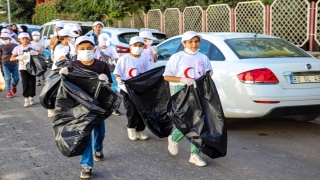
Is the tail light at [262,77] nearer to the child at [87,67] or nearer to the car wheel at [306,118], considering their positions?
the car wheel at [306,118]

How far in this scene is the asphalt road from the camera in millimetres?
5207

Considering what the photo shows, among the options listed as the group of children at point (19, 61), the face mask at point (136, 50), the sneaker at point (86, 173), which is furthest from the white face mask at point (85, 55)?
the group of children at point (19, 61)

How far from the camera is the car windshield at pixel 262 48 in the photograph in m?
7.00

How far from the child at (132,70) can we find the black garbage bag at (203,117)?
1.38 m

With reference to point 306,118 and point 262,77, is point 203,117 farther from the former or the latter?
point 306,118

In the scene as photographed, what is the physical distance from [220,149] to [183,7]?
1342cm

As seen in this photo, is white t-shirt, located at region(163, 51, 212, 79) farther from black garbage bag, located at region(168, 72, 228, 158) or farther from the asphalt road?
the asphalt road

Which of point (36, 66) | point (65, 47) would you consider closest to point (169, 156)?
point (65, 47)

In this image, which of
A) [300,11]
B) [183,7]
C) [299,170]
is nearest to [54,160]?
[299,170]

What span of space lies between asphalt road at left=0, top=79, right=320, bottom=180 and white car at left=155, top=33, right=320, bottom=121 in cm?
48

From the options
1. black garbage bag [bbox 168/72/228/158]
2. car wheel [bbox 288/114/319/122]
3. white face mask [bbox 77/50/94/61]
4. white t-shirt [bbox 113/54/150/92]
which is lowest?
car wheel [bbox 288/114/319/122]

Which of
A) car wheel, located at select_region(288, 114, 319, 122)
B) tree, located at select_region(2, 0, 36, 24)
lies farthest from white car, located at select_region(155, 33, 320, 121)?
tree, located at select_region(2, 0, 36, 24)

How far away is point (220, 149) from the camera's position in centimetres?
519

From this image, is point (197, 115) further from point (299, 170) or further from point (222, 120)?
point (299, 170)
